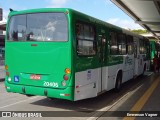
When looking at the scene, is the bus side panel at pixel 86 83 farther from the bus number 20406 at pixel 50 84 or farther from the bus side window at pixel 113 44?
the bus side window at pixel 113 44

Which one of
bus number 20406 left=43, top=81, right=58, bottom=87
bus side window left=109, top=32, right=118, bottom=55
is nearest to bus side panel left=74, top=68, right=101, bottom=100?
bus number 20406 left=43, top=81, right=58, bottom=87

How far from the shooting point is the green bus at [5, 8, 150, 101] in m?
8.23

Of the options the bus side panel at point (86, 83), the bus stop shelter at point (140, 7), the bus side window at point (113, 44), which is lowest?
the bus side panel at point (86, 83)

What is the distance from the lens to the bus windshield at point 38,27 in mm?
8375

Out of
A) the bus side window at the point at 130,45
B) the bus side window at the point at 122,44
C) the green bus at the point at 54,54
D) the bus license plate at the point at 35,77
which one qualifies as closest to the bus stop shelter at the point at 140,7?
the bus side window at the point at 130,45

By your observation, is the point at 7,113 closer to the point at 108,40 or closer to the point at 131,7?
the point at 108,40

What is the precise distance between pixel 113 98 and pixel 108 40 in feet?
7.67

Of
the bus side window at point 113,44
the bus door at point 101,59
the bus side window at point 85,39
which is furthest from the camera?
the bus side window at point 113,44

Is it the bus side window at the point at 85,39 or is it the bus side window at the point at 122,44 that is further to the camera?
the bus side window at the point at 122,44

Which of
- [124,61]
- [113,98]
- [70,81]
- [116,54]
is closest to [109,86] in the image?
[113,98]

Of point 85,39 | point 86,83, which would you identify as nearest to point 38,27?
point 85,39

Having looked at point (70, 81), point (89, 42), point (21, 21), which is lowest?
point (70, 81)

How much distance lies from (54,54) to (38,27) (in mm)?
1014

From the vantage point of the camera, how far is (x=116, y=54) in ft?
40.1
